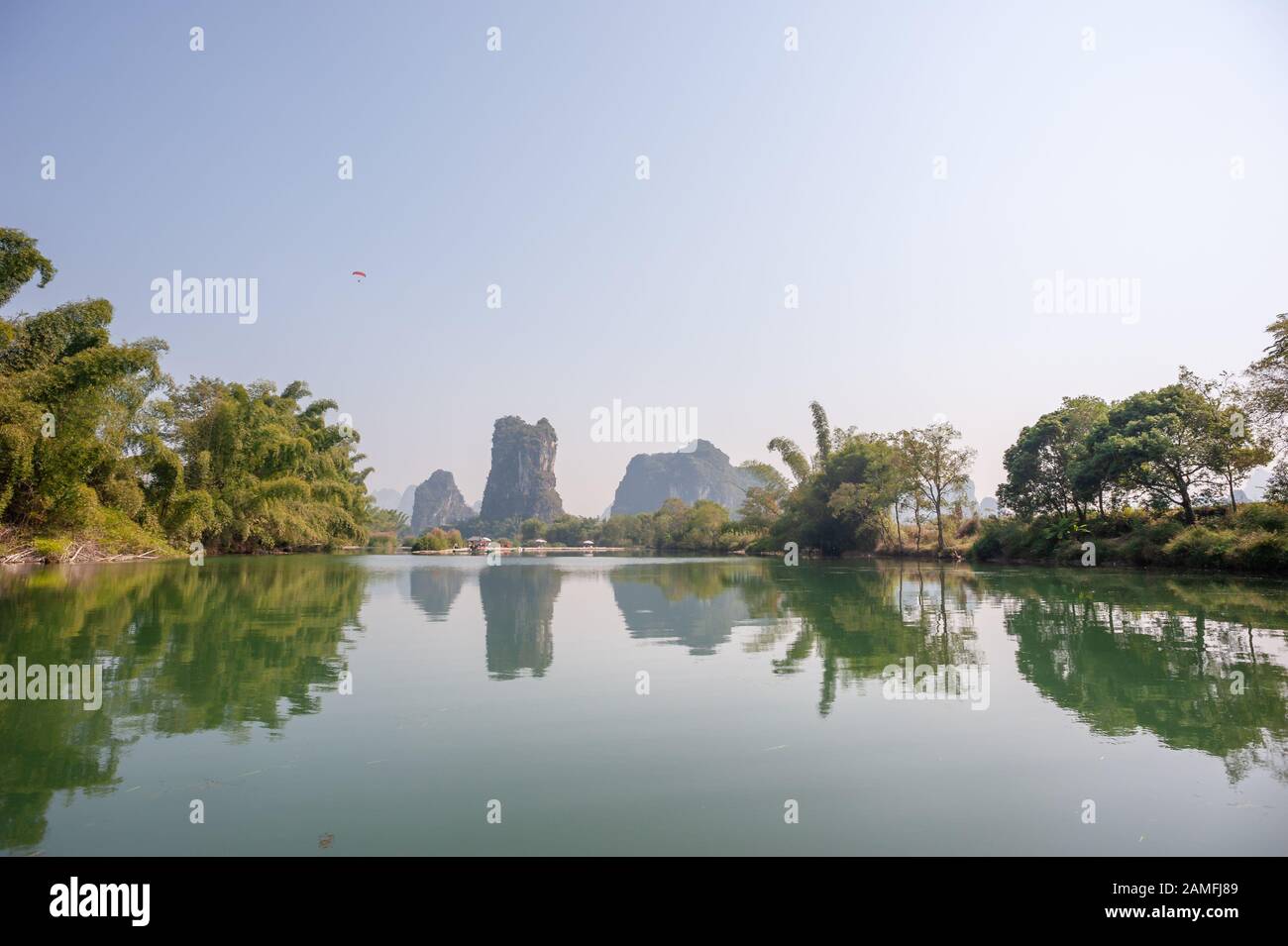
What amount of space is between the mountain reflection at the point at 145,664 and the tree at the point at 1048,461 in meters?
32.1

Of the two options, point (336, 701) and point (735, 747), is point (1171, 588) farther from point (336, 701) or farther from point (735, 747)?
point (336, 701)

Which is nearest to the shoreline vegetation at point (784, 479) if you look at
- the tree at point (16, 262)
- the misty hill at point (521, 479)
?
the tree at point (16, 262)

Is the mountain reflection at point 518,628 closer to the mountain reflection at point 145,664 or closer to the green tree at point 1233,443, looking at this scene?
the mountain reflection at point 145,664

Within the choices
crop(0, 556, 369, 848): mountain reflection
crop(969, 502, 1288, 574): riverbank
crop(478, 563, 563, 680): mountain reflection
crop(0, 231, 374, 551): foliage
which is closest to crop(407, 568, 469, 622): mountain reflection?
crop(478, 563, 563, 680): mountain reflection

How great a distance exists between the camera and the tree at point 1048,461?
34750 mm

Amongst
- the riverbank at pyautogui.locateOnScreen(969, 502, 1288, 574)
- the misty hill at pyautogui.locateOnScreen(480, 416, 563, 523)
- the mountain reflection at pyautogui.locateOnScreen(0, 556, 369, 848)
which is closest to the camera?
the mountain reflection at pyautogui.locateOnScreen(0, 556, 369, 848)

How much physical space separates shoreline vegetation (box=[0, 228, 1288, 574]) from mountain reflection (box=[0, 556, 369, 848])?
34.2 ft

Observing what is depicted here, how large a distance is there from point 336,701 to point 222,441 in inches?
1479

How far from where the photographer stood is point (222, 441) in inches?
1516

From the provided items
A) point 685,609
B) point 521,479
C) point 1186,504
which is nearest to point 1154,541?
point 1186,504

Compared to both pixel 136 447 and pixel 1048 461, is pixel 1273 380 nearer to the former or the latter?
pixel 1048 461

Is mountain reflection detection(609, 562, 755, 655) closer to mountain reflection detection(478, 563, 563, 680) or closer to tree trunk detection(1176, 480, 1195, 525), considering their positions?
mountain reflection detection(478, 563, 563, 680)

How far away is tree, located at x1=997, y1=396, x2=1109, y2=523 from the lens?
34750mm
